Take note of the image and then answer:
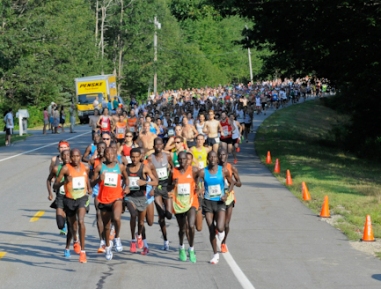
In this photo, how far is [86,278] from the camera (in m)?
11.1

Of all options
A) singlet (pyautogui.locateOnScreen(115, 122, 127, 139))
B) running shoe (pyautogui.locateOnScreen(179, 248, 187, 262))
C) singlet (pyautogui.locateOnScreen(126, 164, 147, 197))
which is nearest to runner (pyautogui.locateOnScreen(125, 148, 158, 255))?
singlet (pyautogui.locateOnScreen(126, 164, 147, 197))

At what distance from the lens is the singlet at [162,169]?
13938 mm

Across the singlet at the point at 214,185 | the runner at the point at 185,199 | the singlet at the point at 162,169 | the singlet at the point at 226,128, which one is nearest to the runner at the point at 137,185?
the runner at the point at 185,199

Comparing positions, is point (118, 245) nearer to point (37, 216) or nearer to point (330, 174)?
point (37, 216)

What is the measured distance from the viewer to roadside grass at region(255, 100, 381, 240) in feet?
58.4

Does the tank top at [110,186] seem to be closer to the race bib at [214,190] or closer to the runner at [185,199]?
the runner at [185,199]

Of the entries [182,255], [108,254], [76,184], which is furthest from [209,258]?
[76,184]

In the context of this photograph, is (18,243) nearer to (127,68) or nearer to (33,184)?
(33,184)

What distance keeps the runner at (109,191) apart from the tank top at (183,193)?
75 cm

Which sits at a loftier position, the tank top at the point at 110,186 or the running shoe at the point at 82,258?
the tank top at the point at 110,186

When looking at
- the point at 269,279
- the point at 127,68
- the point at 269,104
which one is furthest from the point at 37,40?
the point at 269,279

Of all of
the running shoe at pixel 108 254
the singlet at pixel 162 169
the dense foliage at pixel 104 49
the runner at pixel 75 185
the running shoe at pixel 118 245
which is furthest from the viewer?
the dense foliage at pixel 104 49

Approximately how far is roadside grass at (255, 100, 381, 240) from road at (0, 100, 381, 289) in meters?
0.70

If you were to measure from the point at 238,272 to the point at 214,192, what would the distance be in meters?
1.28
